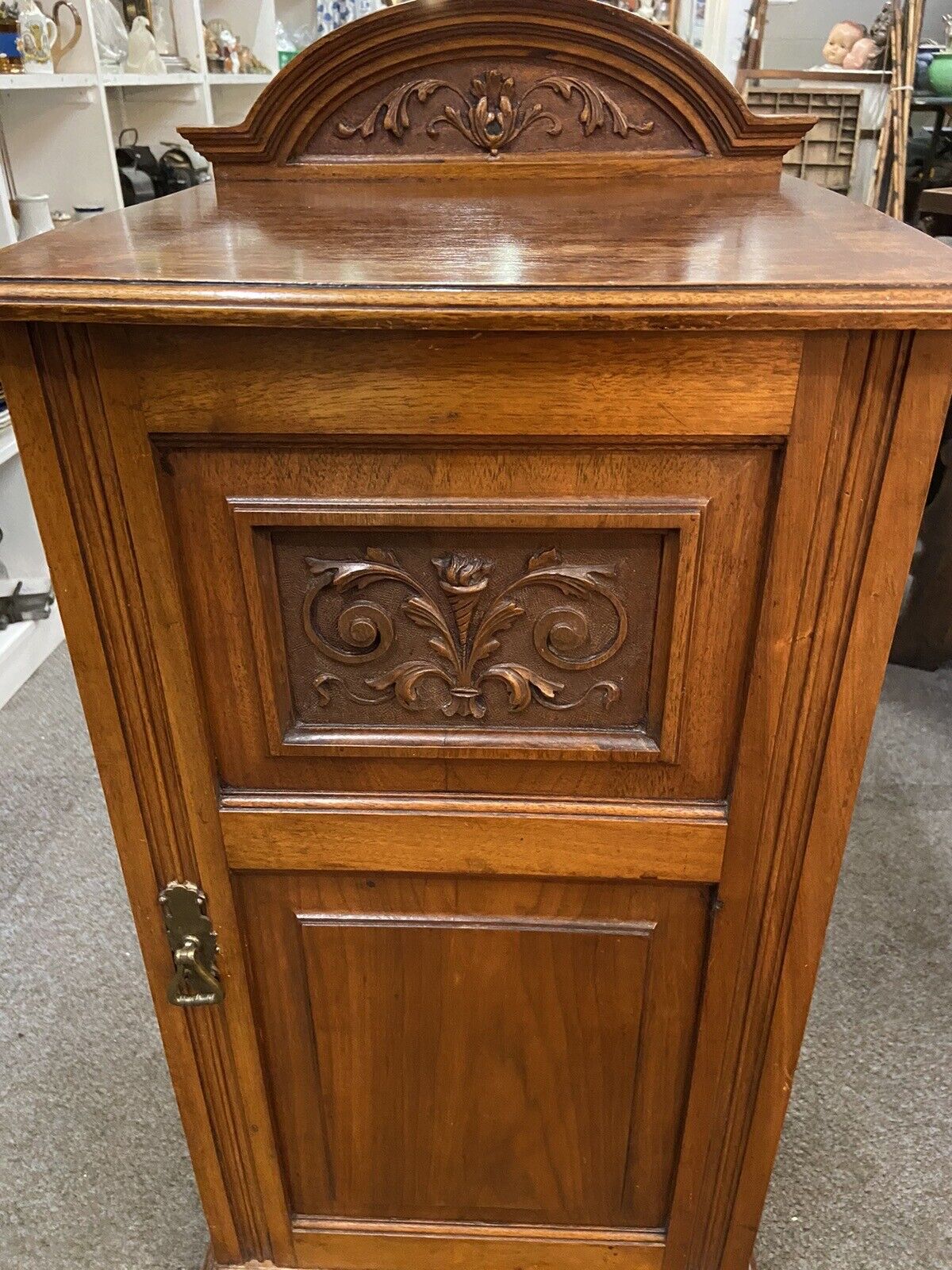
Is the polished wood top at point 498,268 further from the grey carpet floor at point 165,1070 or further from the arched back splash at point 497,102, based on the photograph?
the grey carpet floor at point 165,1070

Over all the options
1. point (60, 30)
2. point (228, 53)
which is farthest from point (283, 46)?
point (60, 30)

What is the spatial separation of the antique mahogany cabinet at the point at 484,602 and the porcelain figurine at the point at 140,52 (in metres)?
1.69

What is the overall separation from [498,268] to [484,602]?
20 cm

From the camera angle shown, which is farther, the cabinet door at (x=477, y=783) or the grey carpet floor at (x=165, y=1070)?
the grey carpet floor at (x=165, y=1070)

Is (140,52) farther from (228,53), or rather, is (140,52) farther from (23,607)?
(23,607)

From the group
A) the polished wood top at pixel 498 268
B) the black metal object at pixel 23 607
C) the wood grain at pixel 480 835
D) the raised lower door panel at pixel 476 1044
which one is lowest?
the black metal object at pixel 23 607

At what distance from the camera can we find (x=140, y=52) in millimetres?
2229

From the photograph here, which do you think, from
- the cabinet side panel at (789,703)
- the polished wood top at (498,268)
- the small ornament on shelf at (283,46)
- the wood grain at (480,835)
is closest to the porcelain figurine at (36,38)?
the small ornament on shelf at (283,46)

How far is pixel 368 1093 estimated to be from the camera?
841mm

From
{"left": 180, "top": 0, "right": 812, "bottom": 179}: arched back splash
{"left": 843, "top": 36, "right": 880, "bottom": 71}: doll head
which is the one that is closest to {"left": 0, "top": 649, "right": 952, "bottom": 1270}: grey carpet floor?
{"left": 180, "top": 0, "right": 812, "bottom": 179}: arched back splash

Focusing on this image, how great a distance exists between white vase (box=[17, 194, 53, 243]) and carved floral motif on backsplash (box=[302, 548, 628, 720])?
1.68 m

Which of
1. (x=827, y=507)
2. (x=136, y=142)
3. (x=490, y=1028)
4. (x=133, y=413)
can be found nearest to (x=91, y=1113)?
(x=490, y=1028)

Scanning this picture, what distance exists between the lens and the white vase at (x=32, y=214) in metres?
1.90

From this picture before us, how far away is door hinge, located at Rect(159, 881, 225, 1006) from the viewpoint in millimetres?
726
